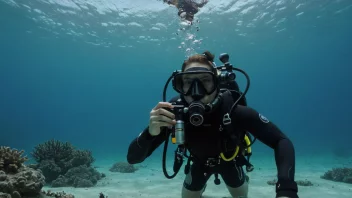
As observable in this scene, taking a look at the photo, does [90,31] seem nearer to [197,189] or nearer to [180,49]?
[180,49]

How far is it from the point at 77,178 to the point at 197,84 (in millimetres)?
8211

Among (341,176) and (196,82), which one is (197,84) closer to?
(196,82)

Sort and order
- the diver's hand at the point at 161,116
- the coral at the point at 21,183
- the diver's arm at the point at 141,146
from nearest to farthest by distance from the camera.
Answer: the diver's hand at the point at 161,116
the diver's arm at the point at 141,146
the coral at the point at 21,183

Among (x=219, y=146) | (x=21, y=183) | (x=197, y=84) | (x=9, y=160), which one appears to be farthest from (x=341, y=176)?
(x=9, y=160)

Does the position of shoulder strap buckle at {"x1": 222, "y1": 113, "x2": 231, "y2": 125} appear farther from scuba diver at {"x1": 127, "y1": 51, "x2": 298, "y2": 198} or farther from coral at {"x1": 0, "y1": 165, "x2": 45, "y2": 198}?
coral at {"x1": 0, "y1": 165, "x2": 45, "y2": 198}

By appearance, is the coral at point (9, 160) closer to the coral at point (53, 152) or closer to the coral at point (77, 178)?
the coral at point (77, 178)

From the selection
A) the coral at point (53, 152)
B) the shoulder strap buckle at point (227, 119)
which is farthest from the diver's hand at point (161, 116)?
the coral at point (53, 152)

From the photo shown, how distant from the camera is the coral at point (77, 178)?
31.0 feet

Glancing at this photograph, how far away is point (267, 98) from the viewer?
186m

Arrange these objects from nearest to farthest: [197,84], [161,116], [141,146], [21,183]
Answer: [161,116]
[197,84]
[141,146]
[21,183]

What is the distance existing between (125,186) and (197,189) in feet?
17.6

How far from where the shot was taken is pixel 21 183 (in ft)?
13.9

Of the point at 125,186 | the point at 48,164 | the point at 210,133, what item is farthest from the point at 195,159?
the point at 48,164

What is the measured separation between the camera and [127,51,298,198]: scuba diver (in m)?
3.01
